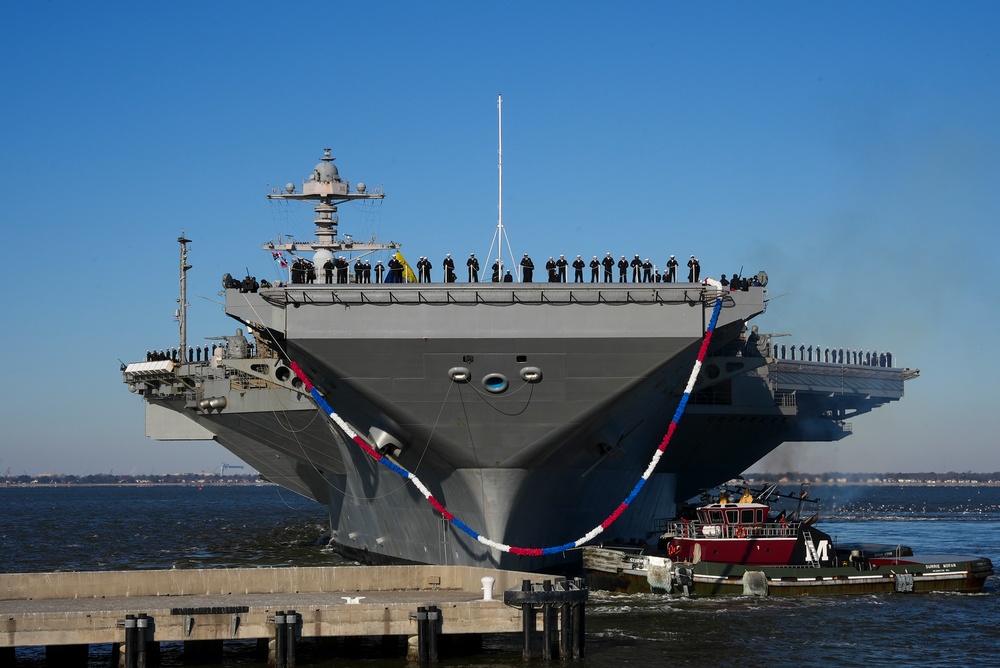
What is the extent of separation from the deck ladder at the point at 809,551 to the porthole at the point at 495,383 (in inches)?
353

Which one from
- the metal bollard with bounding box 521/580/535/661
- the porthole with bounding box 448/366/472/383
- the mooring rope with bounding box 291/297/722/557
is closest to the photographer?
the metal bollard with bounding box 521/580/535/661

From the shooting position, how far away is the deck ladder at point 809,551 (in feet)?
94.4

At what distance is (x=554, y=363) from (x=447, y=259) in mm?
3792

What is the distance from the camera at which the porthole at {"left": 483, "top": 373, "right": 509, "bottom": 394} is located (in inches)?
939

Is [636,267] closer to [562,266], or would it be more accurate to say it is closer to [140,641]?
[562,266]

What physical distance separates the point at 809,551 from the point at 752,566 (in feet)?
5.71

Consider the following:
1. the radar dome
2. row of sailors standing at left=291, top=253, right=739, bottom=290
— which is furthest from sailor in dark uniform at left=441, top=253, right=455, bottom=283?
the radar dome

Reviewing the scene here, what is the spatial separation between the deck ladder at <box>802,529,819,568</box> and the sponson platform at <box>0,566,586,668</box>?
10.4 m

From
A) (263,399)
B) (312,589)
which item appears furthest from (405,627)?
(263,399)

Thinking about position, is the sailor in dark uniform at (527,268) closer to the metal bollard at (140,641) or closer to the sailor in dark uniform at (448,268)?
the sailor in dark uniform at (448,268)

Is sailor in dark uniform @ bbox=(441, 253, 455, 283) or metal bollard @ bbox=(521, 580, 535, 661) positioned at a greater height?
sailor in dark uniform @ bbox=(441, 253, 455, 283)

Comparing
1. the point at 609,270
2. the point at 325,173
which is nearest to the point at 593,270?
the point at 609,270

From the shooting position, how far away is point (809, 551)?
2884 centimetres

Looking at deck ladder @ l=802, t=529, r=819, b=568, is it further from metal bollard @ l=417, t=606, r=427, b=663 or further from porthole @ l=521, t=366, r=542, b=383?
metal bollard @ l=417, t=606, r=427, b=663
